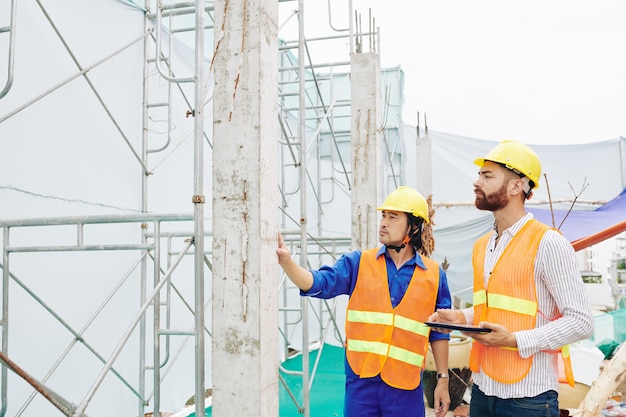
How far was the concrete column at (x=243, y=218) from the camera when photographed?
2.51 meters

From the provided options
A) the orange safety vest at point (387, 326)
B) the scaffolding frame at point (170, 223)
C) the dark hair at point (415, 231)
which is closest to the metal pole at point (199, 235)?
the scaffolding frame at point (170, 223)

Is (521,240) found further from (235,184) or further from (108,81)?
(108,81)

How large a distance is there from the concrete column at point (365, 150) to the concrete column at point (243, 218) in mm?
2874

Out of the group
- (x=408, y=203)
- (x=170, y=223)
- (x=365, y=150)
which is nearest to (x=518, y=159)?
(x=408, y=203)

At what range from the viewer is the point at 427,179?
9703 millimetres

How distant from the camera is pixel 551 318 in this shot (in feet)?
7.49

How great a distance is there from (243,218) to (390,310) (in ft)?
3.39

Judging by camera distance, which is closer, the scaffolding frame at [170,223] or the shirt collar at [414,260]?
the scaffolding frame at [170,223]

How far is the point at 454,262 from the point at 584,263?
858cm

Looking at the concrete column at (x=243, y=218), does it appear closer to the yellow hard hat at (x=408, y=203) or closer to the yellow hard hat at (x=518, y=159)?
the yellow hard hat at (x=408, y=203)

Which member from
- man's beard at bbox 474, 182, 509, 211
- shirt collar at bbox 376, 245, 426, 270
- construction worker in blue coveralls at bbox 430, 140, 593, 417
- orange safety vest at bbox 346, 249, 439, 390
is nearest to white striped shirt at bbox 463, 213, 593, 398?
construction worker in blue coveralls at bbox 430, 140, 593, 417

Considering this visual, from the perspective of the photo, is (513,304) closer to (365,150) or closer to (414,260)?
(414,260)

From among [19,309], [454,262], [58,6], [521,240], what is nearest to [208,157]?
[58,6]

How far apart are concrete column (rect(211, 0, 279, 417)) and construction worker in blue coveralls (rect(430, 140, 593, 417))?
1.00 m
